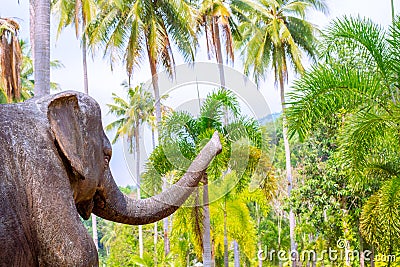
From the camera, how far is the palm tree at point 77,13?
16828 mm

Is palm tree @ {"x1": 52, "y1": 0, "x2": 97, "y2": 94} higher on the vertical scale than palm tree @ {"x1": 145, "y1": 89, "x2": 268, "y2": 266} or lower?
higher

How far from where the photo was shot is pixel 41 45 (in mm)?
8016

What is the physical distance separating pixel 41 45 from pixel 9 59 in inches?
225

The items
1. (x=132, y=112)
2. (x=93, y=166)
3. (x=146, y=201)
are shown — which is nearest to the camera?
(x=93, y=166)

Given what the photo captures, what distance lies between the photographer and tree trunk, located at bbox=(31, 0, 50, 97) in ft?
26.3

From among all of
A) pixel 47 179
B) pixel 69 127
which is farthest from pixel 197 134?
pixel 47 179

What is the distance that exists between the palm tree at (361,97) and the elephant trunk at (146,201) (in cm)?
477

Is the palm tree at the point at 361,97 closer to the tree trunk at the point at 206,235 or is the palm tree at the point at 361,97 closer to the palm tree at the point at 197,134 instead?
the palm tree at the point at 197,134

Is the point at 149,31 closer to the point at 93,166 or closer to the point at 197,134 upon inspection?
the point at 197,134

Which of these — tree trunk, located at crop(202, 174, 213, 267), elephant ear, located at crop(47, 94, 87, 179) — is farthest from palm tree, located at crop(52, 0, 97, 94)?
elephant ear, located at crop(47, 94, 87, 179)

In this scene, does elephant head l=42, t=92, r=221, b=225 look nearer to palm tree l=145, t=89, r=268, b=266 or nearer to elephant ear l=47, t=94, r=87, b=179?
elephant ear l=47, t=94, r=87, b=179

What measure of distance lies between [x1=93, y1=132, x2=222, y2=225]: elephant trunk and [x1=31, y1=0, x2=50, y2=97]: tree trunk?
5.13 m

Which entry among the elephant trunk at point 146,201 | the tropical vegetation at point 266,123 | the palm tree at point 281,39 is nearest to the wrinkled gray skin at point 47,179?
the elephant trunk at point 146,201

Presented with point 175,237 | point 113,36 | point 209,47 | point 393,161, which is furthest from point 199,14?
point 393,161
